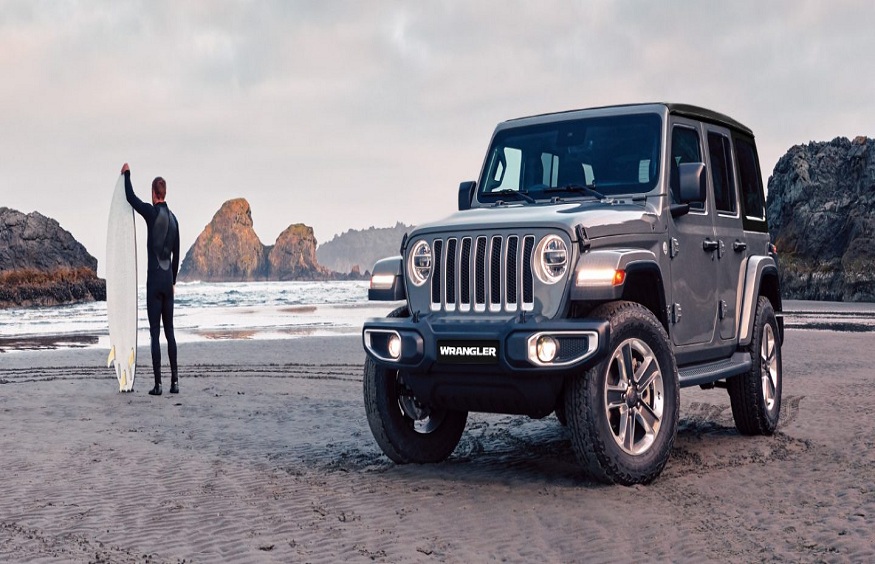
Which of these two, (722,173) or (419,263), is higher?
(722,173)

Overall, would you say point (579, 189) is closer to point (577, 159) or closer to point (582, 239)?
point (577, 159)

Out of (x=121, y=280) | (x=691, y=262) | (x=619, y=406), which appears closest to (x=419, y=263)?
(x=619, y=406)

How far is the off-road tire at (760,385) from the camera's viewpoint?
7.89 metres

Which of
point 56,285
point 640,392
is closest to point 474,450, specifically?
point 640,392

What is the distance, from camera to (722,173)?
796cm

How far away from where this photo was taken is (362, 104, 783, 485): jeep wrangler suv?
5715 mm

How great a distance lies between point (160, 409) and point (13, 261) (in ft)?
228

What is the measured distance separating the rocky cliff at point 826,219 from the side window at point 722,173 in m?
40.6

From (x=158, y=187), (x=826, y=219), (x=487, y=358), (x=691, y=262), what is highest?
(x=826, y=219)

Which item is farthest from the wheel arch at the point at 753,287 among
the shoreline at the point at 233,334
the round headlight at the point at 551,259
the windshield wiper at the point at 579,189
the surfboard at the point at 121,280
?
the shoreline at the point at 233,334

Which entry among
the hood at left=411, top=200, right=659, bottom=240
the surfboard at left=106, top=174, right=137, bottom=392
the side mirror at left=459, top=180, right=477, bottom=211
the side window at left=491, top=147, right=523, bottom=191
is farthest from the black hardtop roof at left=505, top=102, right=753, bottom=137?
the surfboard at left=106, top=174, right=137, bottom=392

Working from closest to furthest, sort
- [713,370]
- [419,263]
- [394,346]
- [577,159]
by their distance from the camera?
[394,346] < [419,263] < [713,370] < [577,159]

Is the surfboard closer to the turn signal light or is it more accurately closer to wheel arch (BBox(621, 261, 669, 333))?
wheel arch (BBox(621, 261, 669, 333))

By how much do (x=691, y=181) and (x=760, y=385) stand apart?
92.8 inches
